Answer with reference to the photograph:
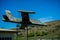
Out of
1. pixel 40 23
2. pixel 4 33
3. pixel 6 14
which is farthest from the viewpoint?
pixel 40 23

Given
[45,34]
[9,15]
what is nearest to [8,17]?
[9,15]

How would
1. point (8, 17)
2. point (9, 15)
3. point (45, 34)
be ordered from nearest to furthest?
point (8, 17) → point (9, 15) → point (45, 34)

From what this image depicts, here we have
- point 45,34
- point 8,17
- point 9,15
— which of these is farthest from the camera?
point 45,34

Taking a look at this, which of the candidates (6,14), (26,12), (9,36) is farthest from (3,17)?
(9,36)

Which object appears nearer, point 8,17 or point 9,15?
point 8,17

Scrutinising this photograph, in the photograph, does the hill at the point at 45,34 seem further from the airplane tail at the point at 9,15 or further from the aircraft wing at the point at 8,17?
the airplane tail at the point at 9,15

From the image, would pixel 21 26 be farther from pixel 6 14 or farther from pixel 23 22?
pixel 6 14

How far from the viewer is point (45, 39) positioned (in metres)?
26.7

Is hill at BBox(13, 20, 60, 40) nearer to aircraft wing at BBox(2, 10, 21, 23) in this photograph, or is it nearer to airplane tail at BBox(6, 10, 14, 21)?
aircraft wing at BBox(2, 10, 21, 23)

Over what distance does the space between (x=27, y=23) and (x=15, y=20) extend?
1.99 metres

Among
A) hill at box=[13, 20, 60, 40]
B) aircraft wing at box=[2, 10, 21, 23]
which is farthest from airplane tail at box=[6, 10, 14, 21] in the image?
hill at box=[13, 20, 60, 40]

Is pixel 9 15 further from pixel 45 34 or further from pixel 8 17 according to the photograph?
pixel 45 34

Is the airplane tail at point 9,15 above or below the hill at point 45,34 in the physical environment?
above

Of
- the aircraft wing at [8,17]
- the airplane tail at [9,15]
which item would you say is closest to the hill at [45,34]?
the aircraft wing at [8,17]
